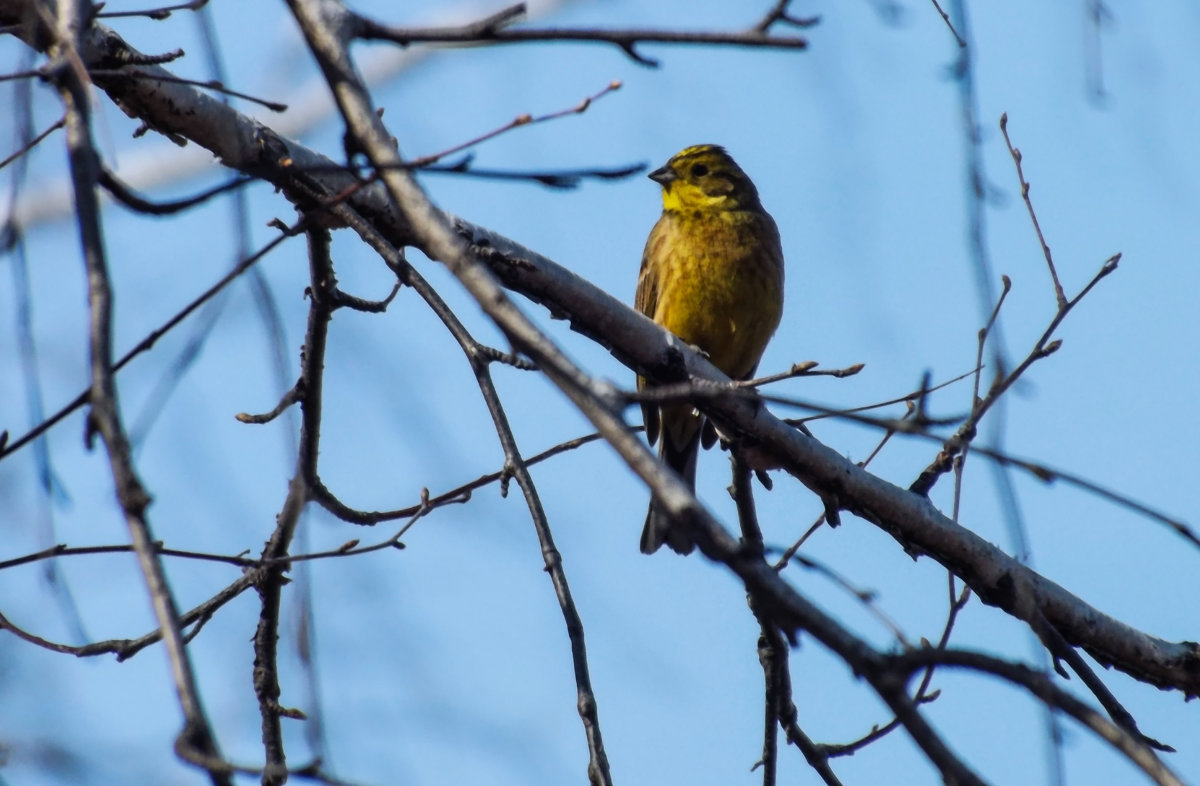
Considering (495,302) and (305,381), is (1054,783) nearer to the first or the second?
(495,302)

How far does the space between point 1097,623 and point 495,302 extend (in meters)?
2.41

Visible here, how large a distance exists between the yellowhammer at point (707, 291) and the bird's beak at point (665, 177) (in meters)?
0.21

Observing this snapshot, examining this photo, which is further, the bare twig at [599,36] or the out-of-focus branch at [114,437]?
the bare twig at [599,36]

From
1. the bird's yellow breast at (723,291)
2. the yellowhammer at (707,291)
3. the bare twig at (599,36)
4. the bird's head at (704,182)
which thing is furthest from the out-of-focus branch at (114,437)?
the bird's head at (704,182)

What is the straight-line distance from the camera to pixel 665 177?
6.07 metres

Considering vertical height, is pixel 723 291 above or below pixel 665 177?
below

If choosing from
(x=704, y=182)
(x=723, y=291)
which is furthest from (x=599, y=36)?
(x=704, y=182)

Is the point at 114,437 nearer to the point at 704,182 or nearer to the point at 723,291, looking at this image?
the point at 723,291

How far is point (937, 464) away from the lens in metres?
3.43

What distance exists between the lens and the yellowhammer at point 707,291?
5.29 meters

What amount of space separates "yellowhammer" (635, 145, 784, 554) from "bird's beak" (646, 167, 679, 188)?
0.21m

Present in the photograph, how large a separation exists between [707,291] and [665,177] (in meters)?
0.96

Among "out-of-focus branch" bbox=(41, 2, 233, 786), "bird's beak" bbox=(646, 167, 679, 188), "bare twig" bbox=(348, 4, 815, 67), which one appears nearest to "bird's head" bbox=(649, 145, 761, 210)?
"bird's beak" bbox=(646, 167, 679, 188)

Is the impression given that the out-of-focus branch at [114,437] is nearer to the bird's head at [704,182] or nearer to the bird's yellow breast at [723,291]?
the bird's yellow breast at [723,291]
